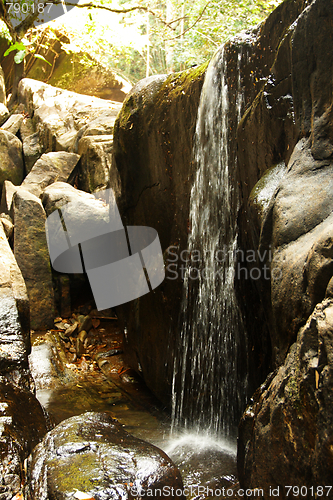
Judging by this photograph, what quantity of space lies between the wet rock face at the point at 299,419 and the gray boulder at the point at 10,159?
8.66m

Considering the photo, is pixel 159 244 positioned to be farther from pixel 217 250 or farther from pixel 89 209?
pixel 89 209

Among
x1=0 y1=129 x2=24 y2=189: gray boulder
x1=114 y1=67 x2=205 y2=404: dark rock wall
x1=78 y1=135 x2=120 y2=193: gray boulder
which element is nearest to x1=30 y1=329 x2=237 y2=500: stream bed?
x1=114 y1=67 x2=205 y2=404: dark rock wall

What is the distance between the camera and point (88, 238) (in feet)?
21.5

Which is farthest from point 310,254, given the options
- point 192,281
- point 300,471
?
point 192,281

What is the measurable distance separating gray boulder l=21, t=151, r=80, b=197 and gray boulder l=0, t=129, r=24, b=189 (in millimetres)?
1420

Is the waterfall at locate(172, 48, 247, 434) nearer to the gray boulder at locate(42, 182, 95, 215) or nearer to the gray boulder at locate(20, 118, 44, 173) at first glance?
the gray boulder at locate(42, 182, 95, 215)

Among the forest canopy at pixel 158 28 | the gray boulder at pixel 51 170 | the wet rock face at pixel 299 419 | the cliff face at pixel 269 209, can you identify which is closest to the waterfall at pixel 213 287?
the cliff face at pixel 269 209

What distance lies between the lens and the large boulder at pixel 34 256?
635 centimetres

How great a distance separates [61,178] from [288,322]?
264 inches

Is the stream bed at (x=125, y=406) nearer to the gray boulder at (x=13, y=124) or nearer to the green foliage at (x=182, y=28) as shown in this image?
the green foliage at (x=182, y=28)

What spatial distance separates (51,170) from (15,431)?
629cm

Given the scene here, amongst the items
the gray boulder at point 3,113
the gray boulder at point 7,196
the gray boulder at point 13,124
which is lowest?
the gray boulder at point 7,196

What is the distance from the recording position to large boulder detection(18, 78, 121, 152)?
29.3 ft

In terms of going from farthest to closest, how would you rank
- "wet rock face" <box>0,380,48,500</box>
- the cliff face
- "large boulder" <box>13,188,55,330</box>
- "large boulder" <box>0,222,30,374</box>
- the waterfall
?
1. "large boulder" <box>13,188,55,330</box>
2. the waterfall
3. "large boulder" <box>0,222,30,374</box>
4. "wet rock face" <box>0,380,48,500</box>
5. the cliff face
